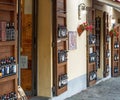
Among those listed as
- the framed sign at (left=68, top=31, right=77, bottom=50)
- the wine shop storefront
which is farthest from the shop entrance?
the framed sign at (left=68, top=31, right=77, bottom=50)

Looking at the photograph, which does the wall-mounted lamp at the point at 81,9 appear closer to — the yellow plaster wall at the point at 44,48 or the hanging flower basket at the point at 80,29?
the hanging flower basket at the point at 80,29

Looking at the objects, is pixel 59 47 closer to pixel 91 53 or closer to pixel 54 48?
pixel 54 48

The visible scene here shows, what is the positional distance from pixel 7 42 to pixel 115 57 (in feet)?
32.7

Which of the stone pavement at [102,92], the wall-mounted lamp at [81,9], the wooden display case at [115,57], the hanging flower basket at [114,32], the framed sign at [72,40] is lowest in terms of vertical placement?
the stone pavement at [102,92]

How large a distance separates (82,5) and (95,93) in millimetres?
2769

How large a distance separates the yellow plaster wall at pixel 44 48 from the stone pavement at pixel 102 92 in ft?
4.33

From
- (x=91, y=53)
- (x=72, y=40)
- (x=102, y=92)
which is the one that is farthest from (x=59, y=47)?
(x=91, y=53)

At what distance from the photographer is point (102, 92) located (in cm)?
1185

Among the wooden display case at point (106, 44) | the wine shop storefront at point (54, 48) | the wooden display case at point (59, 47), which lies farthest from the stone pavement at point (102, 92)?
the wooden display case at point (106, 44)

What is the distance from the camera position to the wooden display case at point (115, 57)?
53.4 ft

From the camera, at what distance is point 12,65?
725 centimetres

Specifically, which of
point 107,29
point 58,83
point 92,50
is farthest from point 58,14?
point 107,29

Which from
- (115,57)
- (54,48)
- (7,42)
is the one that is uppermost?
(7,42)

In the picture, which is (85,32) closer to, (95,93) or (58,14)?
(95,93)
